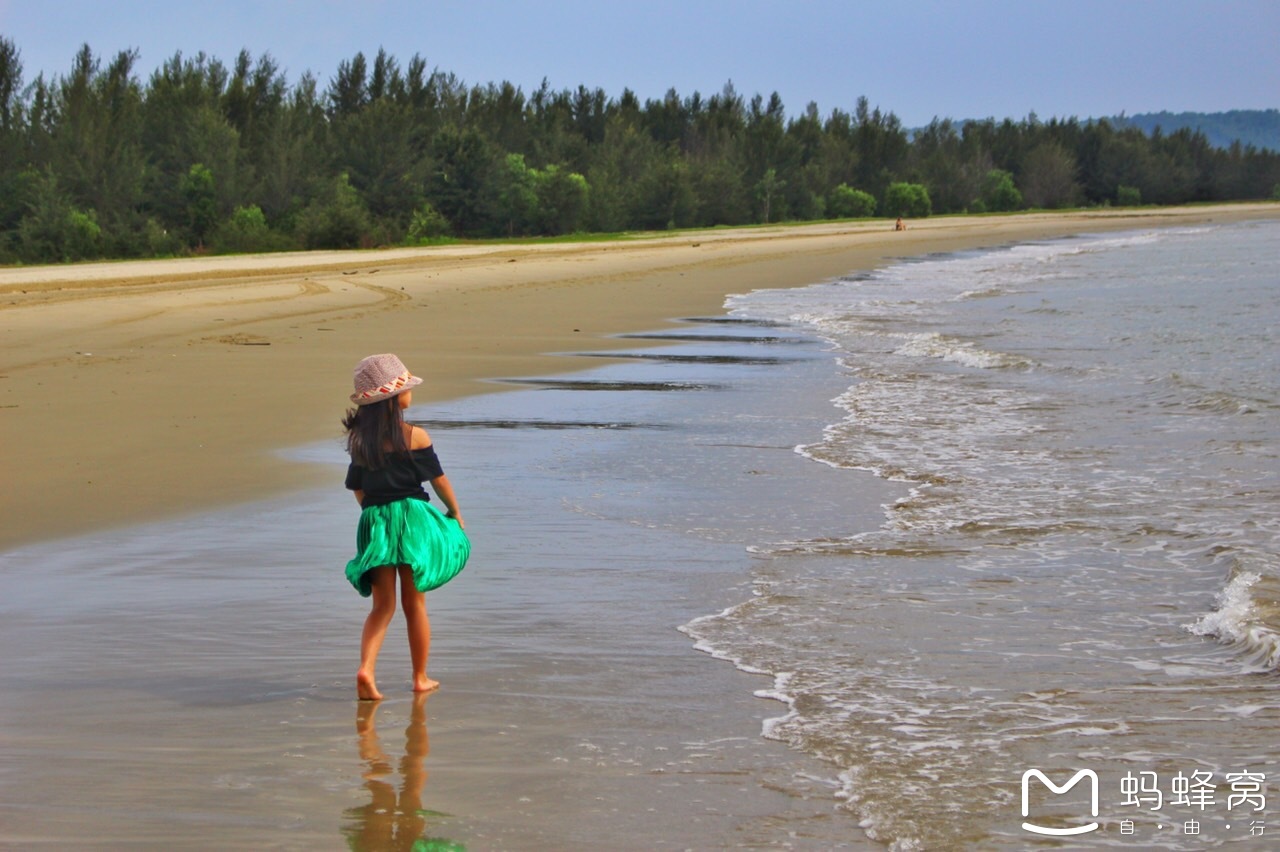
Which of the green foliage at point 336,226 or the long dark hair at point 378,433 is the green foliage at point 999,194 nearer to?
the green foliage at point 336,226

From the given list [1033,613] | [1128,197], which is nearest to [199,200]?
[1033,613]

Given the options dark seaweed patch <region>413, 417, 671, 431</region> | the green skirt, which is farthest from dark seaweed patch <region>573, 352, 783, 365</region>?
the green skirt

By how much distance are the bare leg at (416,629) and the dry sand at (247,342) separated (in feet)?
9.54

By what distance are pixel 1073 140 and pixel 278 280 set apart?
4044 inches

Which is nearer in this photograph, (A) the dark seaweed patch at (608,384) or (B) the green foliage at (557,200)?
(A) the dark seaweed patch at (608,384)

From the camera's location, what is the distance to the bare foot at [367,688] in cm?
479

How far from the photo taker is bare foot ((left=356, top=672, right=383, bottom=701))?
479 cm

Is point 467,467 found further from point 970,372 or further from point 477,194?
point 477,194

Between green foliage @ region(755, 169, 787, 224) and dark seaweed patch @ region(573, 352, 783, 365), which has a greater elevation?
green foliage @ region(755, 169, 787, 224)

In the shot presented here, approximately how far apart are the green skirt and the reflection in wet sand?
1.62ft

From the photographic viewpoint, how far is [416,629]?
4.91 metres

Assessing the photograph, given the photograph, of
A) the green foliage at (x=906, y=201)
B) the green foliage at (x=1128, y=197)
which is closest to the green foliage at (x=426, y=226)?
the green foliage at (x=906, y=201)

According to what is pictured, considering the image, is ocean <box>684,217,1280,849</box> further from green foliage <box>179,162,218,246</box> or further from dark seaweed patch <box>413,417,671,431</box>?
green foliage <box>179,162,218,246</box>

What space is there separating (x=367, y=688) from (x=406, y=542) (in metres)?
0.49
